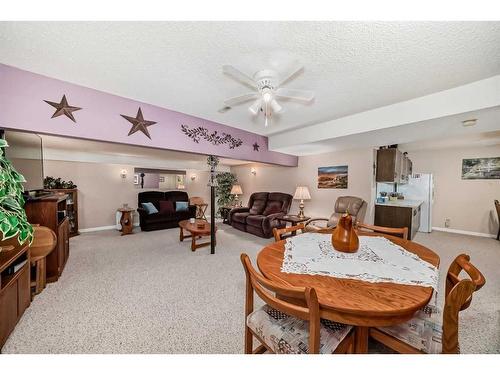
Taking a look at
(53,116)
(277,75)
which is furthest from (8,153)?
(277,75)

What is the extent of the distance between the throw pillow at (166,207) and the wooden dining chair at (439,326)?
5.15 m

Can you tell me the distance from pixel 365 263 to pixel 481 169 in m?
5.73

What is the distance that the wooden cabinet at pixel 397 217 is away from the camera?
3.84 metres

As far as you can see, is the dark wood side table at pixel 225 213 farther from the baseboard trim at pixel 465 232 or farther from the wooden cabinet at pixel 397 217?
the baseboard trim at pixel 465 232

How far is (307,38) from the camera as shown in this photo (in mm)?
1305

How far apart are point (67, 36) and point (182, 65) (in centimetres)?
74

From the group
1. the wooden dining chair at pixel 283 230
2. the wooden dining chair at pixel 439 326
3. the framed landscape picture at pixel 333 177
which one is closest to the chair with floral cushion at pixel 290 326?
the wooden dining chair at pixel 439 326

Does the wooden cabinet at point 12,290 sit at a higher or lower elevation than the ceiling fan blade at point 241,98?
lower

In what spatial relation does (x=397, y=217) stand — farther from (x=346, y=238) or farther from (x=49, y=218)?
(x=49, y=218)

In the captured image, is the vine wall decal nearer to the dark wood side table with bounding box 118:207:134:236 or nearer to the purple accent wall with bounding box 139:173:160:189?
the dark wood side table with bounding box 118:207:134:236

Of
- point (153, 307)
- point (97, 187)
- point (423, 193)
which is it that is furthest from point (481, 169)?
point (97, 187)

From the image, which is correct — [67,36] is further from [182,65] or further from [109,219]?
[109,219]

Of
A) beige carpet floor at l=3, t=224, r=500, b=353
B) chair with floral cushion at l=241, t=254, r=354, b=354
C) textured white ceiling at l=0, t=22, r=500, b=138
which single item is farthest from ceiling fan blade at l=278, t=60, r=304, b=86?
beige carpet floor at l=3, t=224, r=500, b=353

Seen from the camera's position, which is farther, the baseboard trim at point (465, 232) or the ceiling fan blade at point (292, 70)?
the baseboard trim at point (465, 232)
